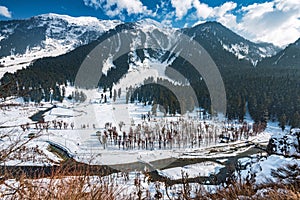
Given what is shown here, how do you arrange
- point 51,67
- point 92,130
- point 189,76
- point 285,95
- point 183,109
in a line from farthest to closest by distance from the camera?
point 189,76 → point 51,67 → point 183,109 → point 285,95 → point 92,130

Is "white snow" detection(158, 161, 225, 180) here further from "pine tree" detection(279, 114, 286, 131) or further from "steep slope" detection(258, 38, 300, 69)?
"steep slope" detection(258, 38, 300, 69)

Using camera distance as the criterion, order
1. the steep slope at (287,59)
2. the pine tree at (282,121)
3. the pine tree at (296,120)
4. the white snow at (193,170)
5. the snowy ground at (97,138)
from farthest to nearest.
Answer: the steep slope at (287,59) → the pine tree at (282,121) → the pine tree at (296,120) → the snowy ground at (97,138) → the white snow at (193,170)

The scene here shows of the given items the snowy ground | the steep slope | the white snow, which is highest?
the steep slope

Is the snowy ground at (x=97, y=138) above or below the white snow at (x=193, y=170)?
above

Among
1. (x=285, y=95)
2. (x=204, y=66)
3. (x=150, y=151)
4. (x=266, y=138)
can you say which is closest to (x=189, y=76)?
(x=204, y=66)

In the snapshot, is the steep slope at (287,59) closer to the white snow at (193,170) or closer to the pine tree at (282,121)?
the pine tree at (282,121)

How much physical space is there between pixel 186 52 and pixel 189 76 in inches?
1814

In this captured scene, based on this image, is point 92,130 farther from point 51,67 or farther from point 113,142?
point 51,67

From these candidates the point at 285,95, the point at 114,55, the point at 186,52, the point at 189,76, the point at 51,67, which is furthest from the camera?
the point at 186,52

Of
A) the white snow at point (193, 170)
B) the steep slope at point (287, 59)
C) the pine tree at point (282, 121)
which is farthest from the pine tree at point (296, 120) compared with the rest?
the steep slope at point (287, 59)

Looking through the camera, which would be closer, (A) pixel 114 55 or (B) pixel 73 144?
(B) pixel 73 144

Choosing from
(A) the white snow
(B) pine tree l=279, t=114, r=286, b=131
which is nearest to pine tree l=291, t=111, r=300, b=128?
(B) pine tree l=279, t=114, r=286, b=131

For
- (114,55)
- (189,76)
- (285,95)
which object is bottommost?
(285,95)

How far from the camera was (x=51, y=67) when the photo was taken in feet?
348
